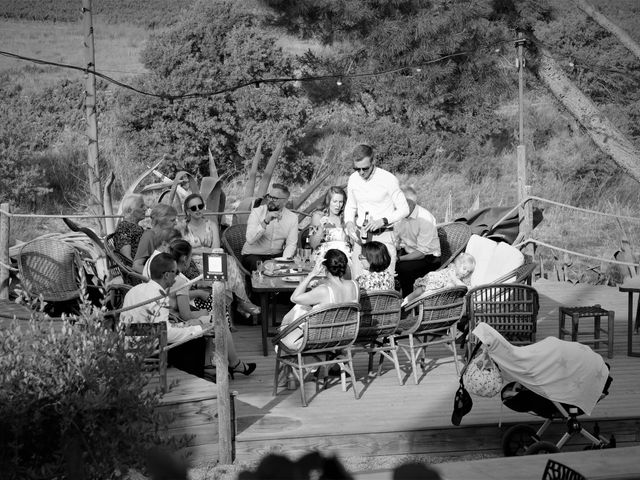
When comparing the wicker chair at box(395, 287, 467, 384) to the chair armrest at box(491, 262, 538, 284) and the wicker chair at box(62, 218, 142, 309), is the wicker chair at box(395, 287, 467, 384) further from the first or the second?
the wicker chair at box(62, 218, 142, 309)

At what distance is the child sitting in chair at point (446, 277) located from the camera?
7.41 metres

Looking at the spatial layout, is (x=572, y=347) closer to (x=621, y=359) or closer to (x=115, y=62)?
(x=621, y=359)

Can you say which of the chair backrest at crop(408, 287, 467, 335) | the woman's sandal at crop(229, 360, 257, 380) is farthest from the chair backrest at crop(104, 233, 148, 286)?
the chair backrest at crop(408, 287, 467, 335)

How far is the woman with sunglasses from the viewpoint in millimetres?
8594

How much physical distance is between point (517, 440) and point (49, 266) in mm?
4613

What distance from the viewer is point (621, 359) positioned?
7.77m

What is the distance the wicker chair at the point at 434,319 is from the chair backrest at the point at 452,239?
2.13 m

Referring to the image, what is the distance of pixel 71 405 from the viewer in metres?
3.89

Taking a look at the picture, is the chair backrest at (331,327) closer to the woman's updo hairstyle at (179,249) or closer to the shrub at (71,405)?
the woman's updo hairstyle at (179,249)

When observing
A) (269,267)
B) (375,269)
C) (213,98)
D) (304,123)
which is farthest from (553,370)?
(304,123)

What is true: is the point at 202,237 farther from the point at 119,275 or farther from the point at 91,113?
the point at 91,113

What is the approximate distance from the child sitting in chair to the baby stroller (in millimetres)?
1700

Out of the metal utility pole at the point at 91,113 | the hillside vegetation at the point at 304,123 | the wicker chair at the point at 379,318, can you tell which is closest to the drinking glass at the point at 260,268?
the wicker chair at the point at 379,318

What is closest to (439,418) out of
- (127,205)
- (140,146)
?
Result: (127,205)
